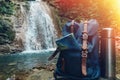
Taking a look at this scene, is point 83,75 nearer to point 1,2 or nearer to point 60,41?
point 60,41

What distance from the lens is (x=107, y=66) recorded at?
3287 millimetres

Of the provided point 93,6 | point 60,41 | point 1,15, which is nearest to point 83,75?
point 60,41

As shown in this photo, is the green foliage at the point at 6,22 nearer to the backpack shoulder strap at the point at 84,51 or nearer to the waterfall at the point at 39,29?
the waterfall at the point at 39,29

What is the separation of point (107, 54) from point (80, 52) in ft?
1.09

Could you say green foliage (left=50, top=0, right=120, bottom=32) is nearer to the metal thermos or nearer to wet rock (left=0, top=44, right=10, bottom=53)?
wet rock (left=0, top=44, right=10, bottom=53)

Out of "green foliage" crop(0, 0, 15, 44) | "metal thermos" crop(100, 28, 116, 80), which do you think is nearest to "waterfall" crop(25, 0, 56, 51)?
"green foliage" crop(0, 0, 15, 44)

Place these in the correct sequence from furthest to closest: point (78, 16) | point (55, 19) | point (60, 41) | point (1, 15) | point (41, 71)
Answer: point (78, 16) → point (55, 19) → point (1, 15) → point (41, 71) → point (60, 41)

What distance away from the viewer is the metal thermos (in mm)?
3260

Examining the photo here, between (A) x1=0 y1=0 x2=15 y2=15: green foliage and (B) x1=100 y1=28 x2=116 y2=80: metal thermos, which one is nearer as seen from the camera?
(B) x1=100 y1=28 x2=116 y2=80: metal thermos

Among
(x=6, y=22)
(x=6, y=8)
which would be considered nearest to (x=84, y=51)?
(x=6, y=22)

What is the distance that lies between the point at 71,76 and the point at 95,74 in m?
0.25

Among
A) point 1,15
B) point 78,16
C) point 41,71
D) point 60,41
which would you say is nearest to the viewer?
point 60,41

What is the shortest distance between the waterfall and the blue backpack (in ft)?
44.7

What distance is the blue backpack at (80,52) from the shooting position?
3.14 metres
